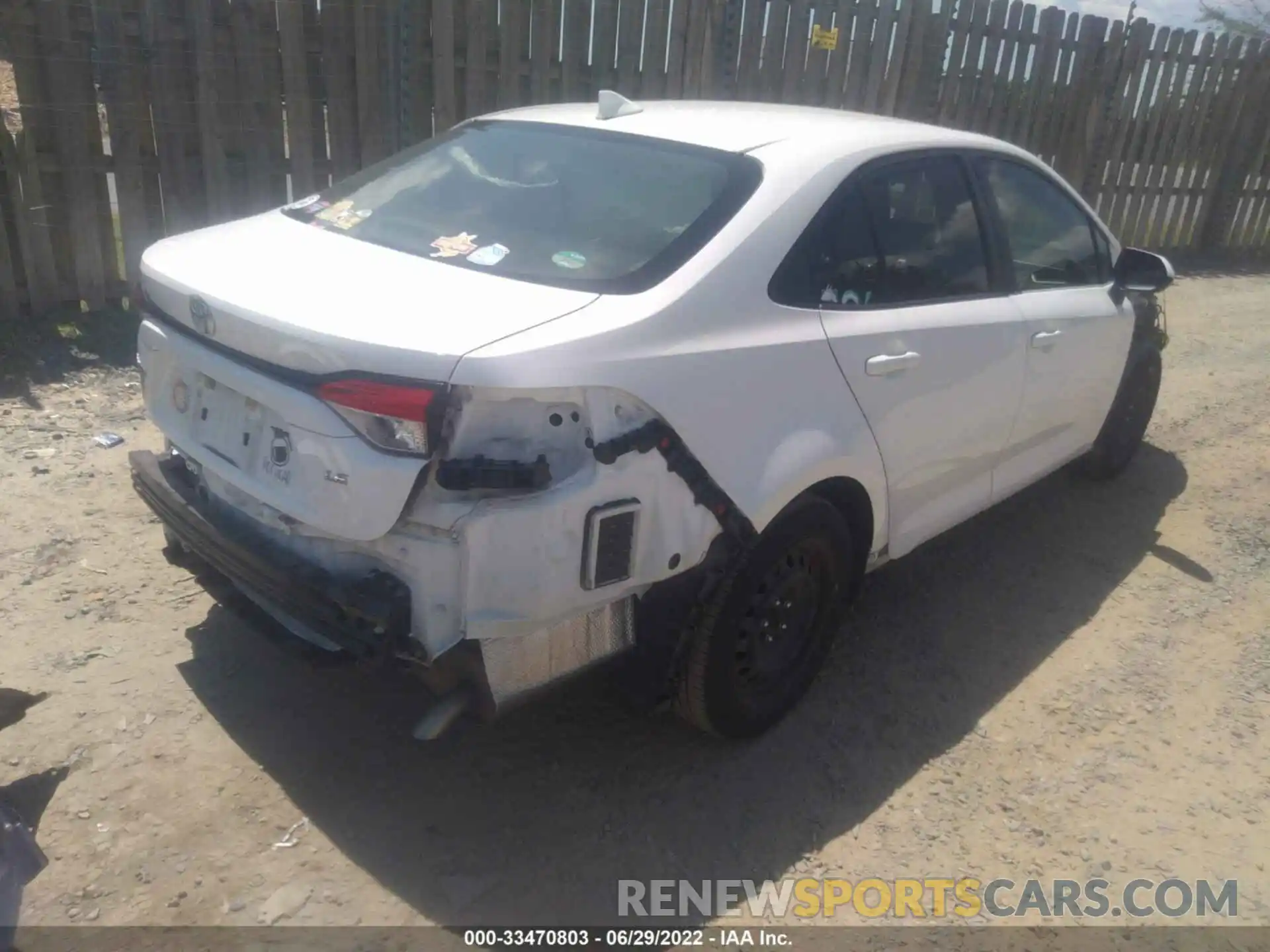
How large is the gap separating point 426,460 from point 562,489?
31 centimetres

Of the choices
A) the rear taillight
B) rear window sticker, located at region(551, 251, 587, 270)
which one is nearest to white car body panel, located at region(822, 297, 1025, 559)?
rear window sticker, located at region(551, 251, 587, 270)

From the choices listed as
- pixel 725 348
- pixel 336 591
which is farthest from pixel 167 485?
pixel 725 348

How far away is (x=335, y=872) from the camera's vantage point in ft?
8.57

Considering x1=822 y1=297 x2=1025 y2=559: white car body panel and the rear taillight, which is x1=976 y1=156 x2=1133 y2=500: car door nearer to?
x1=822 y1=297 x2=1025 y2=559: white car body panel

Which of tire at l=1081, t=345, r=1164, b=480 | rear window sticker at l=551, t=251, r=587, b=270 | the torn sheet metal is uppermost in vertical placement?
rear window sticker at l=551, t=251, r=587, b=270

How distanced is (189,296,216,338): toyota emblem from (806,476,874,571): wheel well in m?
1.68

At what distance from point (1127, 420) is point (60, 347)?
5.55 meters

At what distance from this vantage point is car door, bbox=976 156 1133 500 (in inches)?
154

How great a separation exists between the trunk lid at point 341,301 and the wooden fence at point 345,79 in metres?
3.18

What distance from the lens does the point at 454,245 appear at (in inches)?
113

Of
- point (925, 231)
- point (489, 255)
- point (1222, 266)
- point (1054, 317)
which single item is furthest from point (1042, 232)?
point (1222, 266)

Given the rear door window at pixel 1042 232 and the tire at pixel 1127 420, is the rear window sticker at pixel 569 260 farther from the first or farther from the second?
the tire at pixel 1127 420

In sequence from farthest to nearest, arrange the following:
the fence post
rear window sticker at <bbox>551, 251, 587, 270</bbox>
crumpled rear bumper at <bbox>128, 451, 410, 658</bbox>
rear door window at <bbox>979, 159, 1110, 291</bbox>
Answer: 1. the fence post
2. rear door window at <bbox>979, 159, 1110, 291</bbox>
3. rear window sticker at <bbox>551, 251, 587, 270</bbox>
4. crumpled rear bumper at <bbox>128, 451, 410, 658</bbox>

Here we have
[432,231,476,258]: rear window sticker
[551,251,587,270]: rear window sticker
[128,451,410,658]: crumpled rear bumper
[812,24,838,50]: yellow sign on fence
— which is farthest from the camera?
[812,24,838,50]: yellow sign on fence
